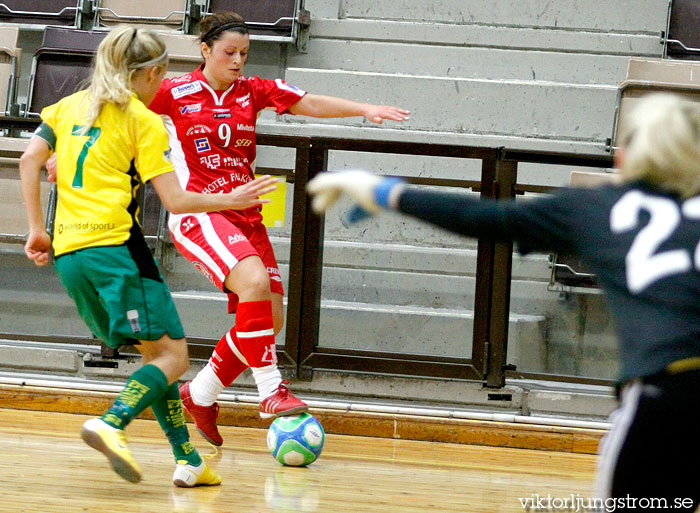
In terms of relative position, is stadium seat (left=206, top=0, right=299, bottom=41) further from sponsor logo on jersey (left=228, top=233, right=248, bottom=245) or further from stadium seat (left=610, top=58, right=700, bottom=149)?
sponsor logo on jersey (left=228, top=233, right=248, bottom=245)

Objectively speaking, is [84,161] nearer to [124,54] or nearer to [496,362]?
[124,54]

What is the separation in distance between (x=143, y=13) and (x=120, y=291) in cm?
469

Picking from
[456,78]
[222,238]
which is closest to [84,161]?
[222,238]

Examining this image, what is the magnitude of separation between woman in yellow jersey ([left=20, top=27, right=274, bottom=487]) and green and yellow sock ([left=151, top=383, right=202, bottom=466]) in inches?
2.7

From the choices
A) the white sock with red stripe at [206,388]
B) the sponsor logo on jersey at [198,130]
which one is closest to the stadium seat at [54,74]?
the sponsor logo on jersey at [198,130]


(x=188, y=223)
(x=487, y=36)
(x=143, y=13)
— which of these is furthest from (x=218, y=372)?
(x=487, y=36)

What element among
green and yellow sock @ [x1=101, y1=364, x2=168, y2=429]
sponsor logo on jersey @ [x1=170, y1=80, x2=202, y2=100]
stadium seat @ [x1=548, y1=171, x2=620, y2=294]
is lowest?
green and yellow sock @ [x1=101, y1=364, x2=168, y2=429]

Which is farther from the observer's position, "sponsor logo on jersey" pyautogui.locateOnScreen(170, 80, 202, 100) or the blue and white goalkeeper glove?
"sponsor logo on jersey" pyautogui.locateOnScreen(170, 80, 202, 100)

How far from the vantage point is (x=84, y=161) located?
3236mm

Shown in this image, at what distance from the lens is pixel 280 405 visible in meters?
4.20

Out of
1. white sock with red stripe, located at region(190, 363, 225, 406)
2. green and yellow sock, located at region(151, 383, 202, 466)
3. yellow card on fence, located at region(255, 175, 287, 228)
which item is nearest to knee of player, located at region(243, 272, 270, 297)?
white sock with red stripe, located at region(190, 363, 225, 406)

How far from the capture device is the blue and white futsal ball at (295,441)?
410 cm

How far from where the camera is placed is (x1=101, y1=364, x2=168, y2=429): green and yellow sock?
3104mm

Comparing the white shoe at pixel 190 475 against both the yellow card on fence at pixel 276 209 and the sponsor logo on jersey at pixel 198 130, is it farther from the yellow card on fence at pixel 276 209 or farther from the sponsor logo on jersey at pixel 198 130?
the yellow card on fence at pixel 276 209
